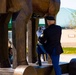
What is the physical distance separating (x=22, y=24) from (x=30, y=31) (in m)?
2.76

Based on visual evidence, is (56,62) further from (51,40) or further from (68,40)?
(68,40)

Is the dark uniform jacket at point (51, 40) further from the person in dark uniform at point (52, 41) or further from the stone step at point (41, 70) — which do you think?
the stone step at point (41, 70)

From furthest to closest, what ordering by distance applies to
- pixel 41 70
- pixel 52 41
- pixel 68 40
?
pixel 68 40, pixel 41 70, pixel 52 41

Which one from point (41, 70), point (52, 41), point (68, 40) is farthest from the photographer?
point (68, 40)

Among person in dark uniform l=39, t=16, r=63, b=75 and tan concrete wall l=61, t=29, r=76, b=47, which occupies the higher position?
person in dark uniform l=39, t=16, r=63, b=75

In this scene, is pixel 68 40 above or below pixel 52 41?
below

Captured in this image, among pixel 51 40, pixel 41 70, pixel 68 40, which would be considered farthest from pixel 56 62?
pixel 68 40

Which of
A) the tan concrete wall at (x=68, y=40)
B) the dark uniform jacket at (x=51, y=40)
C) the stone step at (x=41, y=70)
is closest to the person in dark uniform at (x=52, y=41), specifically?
the dark uniform jacket at (x=51, y=40)

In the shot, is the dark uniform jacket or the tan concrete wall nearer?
the dark uniform jacket

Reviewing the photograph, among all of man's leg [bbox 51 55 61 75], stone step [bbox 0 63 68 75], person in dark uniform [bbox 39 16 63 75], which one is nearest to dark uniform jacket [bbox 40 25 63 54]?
person in dark uniform [bbox 39 16 63 75]

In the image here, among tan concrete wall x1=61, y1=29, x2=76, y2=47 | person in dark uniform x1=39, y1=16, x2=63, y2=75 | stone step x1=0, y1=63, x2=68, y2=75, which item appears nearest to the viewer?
stone step x1=0, y1=63, x2=68, y2=75

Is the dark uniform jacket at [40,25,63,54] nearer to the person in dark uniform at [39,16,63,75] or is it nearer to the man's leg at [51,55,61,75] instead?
the person in dark uniform at [39,16,63,75]

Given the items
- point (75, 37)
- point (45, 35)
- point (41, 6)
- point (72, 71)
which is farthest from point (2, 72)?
point (75, 37)

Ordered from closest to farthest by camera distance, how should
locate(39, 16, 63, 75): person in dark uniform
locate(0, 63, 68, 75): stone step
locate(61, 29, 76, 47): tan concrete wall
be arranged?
locate(0, 63, 68, 75): stone step → locate(39, 16, 63, 75): person in dark uniform → locate(61, 29, 76, 47): tan concrete wall
